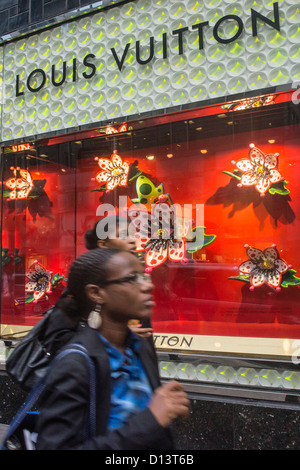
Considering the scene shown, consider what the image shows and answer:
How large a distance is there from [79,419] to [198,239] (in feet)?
10.5

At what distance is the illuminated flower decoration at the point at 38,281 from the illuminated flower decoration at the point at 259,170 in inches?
91.8

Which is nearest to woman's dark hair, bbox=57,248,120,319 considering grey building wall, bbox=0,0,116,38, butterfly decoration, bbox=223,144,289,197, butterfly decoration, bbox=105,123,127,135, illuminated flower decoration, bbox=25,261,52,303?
butterfly decoration, bbox=223,144,289,197

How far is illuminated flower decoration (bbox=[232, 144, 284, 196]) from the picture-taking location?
3998mm

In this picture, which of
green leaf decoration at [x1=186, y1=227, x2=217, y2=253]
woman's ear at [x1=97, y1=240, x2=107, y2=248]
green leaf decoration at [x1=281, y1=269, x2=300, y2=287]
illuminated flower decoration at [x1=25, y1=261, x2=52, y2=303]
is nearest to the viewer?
woman's ear at [x1=97, y1=240, x2=107, y2=248]

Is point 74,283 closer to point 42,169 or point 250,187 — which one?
point 250,187

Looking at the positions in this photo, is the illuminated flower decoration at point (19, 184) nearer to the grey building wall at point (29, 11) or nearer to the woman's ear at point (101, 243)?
the grey building wall at point (29, 11)

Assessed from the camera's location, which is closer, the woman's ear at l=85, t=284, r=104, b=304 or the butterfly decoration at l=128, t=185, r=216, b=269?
the woman's ear at l=85, t=284, r=104, b=304

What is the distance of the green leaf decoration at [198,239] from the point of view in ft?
13.9

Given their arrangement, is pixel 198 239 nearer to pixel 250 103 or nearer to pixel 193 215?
pixel 193 215

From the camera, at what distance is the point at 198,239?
4.25 metres

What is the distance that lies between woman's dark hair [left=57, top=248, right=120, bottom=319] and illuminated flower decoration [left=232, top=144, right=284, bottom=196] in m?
2.87

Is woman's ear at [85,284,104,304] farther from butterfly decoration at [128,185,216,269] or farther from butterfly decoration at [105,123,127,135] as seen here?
butterfly decoration at [105,123,127,135]

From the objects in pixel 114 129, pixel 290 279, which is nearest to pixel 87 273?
pixel 290 279
